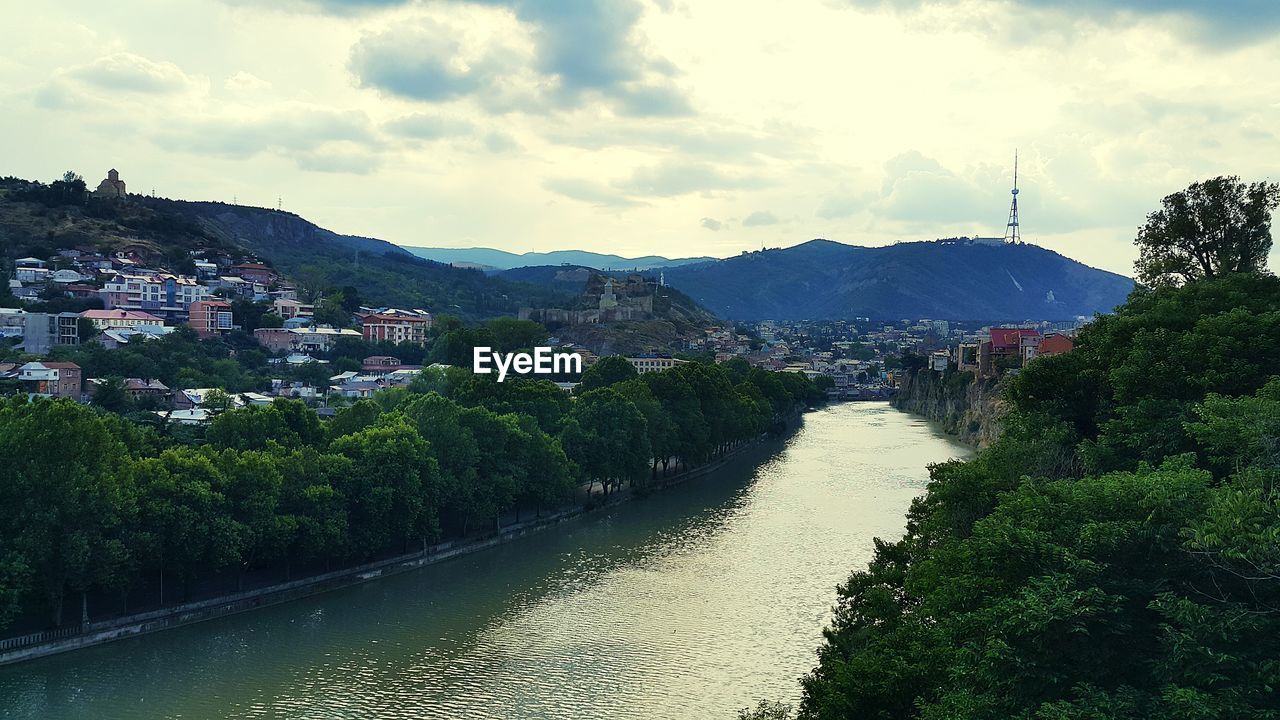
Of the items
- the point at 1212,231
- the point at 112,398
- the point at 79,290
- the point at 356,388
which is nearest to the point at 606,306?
the point at 79,290

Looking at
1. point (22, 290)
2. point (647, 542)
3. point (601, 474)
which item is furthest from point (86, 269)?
point (647, 542)

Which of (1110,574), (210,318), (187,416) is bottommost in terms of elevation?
(187,416)

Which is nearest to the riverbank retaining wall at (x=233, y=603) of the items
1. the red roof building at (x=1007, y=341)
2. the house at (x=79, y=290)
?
the red roof building at (x=1007, y=341)

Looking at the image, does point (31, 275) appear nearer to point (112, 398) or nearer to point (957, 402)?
point (112, 398)

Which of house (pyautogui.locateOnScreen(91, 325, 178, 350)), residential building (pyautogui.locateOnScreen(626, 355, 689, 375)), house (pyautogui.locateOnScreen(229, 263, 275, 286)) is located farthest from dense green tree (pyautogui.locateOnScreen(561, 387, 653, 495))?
house (pyautogui.locateOnScreen(229, 263, 275, 286))

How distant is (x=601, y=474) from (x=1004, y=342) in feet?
156

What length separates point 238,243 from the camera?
163750mm

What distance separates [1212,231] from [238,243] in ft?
508

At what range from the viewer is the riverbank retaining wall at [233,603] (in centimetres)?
2214

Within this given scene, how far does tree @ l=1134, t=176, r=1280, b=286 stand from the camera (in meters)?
31.8

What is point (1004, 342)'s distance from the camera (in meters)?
79.4

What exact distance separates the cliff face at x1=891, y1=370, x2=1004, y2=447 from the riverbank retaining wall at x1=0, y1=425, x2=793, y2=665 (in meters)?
28.2

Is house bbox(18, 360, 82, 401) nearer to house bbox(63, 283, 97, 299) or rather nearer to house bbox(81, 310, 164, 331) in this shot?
house bbox(81, 310, 164, 331)

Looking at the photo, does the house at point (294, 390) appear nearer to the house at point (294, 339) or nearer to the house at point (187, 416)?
the house at point (187, 416)
